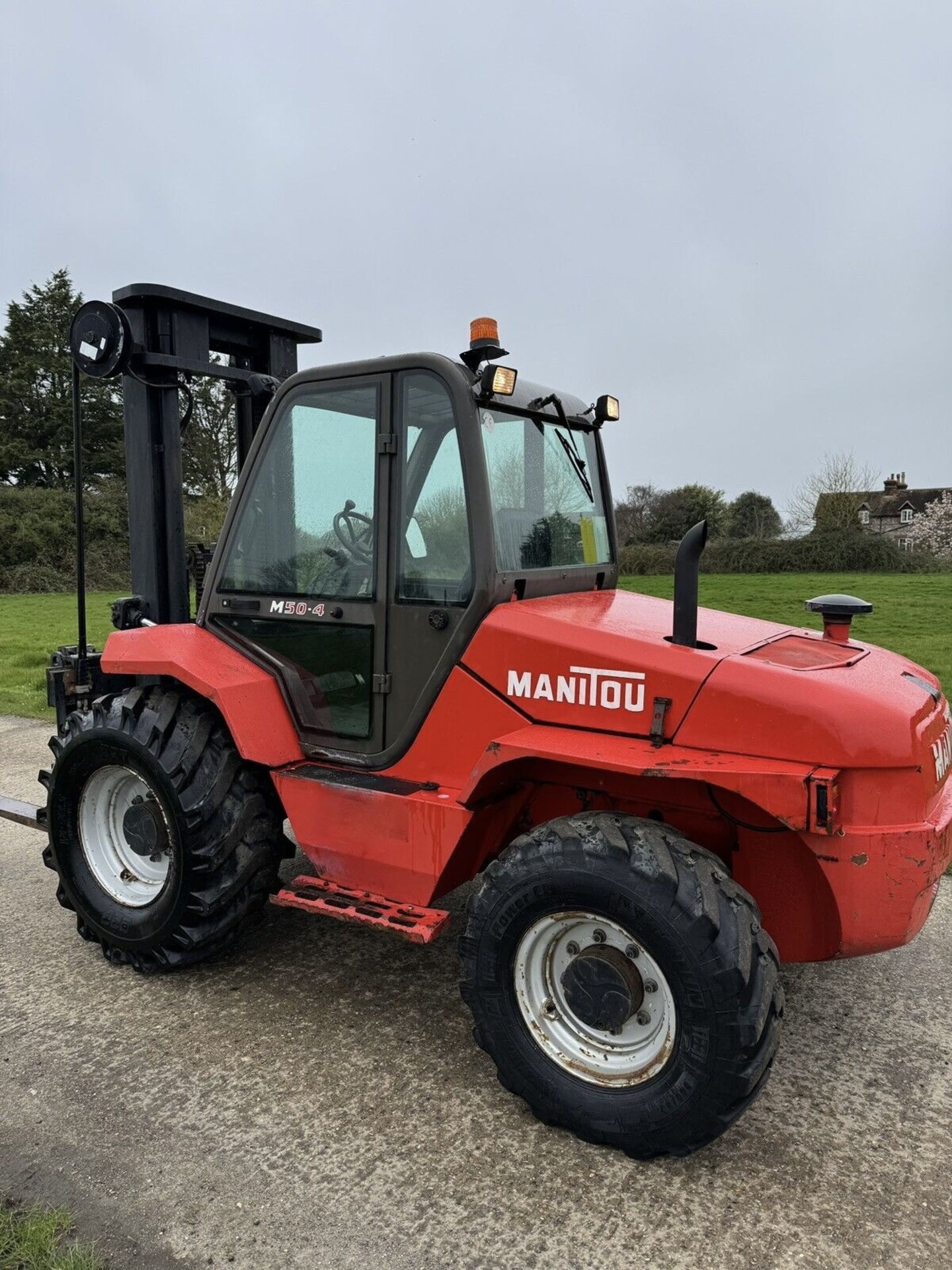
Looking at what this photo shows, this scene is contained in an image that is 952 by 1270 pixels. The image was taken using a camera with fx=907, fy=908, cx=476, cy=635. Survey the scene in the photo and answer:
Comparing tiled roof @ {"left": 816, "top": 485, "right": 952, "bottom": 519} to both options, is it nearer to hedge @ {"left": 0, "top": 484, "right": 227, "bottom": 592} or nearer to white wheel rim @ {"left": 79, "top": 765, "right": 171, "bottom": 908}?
hedge @ {"left": 0, "top": 484, "right": 227, "bottom": 592}

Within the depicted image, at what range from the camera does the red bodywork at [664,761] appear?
2516mm

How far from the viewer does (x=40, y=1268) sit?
2242mm

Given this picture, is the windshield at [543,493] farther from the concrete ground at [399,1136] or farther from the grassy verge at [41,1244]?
the grassy verge at [41,1244]

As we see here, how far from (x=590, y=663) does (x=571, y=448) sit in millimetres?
1194

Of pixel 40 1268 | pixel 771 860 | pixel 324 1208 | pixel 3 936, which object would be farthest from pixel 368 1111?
pixel 3 936

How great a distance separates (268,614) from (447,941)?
166 cm

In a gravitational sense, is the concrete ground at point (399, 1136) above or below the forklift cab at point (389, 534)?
below

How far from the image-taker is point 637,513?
30.0 meters

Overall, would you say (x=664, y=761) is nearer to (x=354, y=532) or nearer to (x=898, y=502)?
(x=354, y=532)

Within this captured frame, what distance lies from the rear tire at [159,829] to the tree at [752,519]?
27.2 meters

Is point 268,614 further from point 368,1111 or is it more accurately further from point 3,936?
point 3,936

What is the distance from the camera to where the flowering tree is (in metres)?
28.3

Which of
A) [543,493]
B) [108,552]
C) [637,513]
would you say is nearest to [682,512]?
[637,513]

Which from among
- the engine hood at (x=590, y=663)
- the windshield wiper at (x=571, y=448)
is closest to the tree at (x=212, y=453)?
the windshield wiper at (x=571, y=448)
